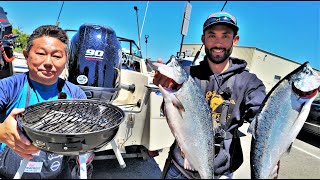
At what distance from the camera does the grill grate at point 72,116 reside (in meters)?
1.59

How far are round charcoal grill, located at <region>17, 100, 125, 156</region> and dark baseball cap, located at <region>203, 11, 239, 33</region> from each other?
1.07m

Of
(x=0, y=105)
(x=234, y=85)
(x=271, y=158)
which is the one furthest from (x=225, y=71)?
(x=0, y=105)

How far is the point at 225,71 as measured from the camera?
2287mm

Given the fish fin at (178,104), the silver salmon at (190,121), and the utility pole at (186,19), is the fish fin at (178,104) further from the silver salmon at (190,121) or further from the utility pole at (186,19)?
the utility pole at (186,19)

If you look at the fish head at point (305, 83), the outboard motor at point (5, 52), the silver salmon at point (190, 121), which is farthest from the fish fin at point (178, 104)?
the outboard motor at point (5, 52)

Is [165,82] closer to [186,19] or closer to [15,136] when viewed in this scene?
[15,136]

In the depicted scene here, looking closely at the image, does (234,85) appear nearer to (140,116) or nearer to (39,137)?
(39,137)

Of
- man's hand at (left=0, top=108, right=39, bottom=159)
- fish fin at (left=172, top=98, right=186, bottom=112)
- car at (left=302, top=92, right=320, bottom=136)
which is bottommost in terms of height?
car at (left=302, top=92, right=320, bottom=136)

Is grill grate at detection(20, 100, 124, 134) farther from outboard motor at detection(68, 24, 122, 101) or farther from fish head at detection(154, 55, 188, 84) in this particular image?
outboard motor at detection(68, 24, 122, 101)

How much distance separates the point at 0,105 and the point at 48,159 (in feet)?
1.62

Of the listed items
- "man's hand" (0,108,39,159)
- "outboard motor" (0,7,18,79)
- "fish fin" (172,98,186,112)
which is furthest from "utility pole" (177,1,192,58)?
"outboard motor" (0,7,18,79)

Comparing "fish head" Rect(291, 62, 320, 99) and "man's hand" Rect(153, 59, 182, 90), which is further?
"man's hand" Rect(153, 59, 182, 90)

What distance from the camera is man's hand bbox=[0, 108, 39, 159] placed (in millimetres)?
1539

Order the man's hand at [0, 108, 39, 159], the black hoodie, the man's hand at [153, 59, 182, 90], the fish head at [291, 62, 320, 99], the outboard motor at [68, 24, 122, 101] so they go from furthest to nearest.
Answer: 1. the outboard motor at [68, 24, 122, 101]
2. the black hoodie
3. the man's hand at [153, 59, 182, 90]
4. the fish head at [291, 62, 320, 99]
5. the man's hand at [0, 108, 39, 159]
